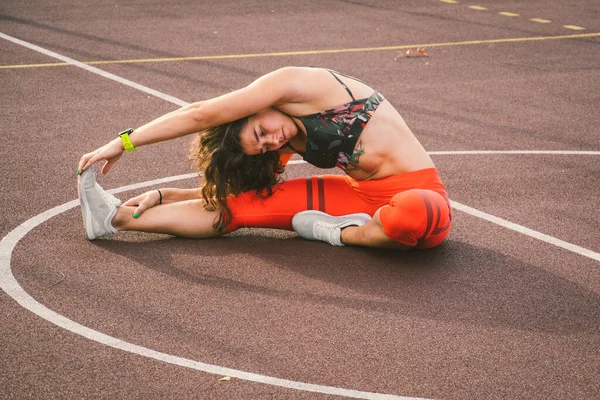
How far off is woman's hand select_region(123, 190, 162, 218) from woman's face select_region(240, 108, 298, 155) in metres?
0.76

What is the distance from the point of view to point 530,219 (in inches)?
227

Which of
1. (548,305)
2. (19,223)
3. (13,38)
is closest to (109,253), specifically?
(19,223)

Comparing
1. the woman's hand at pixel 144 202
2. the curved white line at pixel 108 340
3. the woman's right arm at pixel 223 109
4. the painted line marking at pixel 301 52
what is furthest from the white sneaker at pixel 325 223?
the painted line marking at pixel 301 52

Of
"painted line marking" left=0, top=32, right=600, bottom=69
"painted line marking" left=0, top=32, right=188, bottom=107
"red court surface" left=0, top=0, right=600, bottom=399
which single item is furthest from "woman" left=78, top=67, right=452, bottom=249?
"painted line marking" left=0, top=32, right=600, bottom=69

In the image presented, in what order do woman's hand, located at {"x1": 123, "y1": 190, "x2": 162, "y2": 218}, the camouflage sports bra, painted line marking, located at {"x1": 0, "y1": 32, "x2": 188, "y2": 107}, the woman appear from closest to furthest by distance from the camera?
the woman
the camouflage sports bra
woman's hand, located at {"x1": 123, "y1": 190, "x2": 162, "y2": 218}
painted line marking, located at {"x1": 0, "y1": 32, "x2": 188, "y2": 107}

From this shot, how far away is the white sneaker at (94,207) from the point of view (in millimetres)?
5117

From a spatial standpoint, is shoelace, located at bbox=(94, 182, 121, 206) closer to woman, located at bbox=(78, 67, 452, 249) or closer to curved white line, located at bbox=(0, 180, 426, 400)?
woman, located at bbox=(78, 67, 452, 249)

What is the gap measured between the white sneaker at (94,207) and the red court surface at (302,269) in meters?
0.09

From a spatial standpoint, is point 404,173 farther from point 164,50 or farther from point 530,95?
point 164,50

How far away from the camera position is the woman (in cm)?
491

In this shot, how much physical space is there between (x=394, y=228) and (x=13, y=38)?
255 inches

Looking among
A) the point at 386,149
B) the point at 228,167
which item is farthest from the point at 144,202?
the point at 386,149

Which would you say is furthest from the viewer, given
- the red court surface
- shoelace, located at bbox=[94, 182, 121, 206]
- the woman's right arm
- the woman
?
shoelace, located at bbox=[94, 182, 121, 206]

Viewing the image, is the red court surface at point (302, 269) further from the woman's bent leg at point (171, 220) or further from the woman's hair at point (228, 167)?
the woman's hair at point (228, 167)
